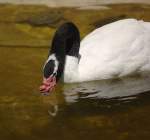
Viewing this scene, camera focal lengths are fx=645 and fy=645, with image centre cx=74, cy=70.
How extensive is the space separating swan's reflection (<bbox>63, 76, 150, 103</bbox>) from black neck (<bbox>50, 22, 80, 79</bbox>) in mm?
276

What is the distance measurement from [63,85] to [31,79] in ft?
1.28

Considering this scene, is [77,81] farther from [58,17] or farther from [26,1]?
[26,1]

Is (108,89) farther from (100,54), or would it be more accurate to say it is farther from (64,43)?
→ (64,43)

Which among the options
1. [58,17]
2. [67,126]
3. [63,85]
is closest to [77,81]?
[63,85]

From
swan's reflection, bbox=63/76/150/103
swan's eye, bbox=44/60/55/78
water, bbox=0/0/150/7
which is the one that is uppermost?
swan's eye, bbox=44/60/55/78

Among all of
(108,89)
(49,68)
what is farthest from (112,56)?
(49,68)

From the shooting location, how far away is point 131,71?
7.68m

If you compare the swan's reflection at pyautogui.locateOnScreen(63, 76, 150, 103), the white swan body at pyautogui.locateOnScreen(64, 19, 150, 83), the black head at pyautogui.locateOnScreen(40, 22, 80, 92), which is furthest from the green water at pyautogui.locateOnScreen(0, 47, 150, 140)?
the black head at pyautogui.locateOnScreen(40, 22, 80, 92)

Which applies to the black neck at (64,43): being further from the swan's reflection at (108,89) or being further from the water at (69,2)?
the water at (69,2)

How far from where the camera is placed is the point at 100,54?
299 inches

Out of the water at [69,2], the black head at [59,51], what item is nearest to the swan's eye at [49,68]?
the black head at [59,51]

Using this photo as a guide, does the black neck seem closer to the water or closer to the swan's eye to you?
the swan's eye

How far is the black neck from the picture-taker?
7434 millimetres

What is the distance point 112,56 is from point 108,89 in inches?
17.9
